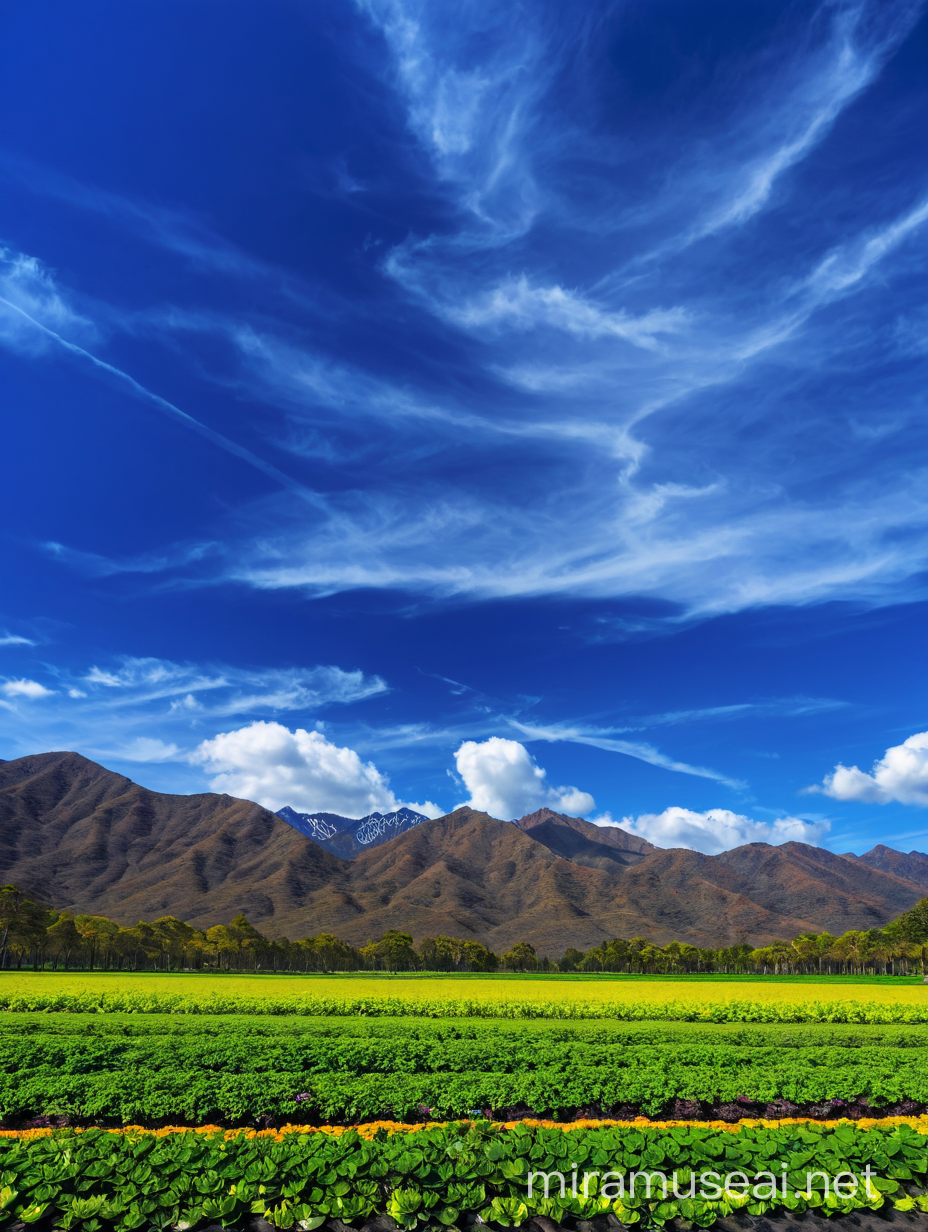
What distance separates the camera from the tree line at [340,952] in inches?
4200

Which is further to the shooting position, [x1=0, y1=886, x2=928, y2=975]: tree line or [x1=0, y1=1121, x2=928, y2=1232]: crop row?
[x1=0, y1=886, x2=928, y2=975]: tree line

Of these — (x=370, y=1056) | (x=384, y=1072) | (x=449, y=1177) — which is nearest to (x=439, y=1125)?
(x=449, y=1177)

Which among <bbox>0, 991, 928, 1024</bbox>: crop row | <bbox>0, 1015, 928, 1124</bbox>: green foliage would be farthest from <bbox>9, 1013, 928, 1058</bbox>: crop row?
<bbox>0, 991, 928, 1024</bbox>: crop row

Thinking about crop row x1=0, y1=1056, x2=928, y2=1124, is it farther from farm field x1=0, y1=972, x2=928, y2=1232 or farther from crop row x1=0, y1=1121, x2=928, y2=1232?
crop row x1=0, y1=1121, x2=928, y2=1232

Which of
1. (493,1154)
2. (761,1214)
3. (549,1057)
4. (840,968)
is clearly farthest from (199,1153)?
(840,968)

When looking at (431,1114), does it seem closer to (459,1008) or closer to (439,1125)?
(439,1125)

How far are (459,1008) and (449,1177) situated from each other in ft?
90.7

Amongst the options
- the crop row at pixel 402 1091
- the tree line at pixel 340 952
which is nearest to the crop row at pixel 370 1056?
the crop row at pixel 402 1091

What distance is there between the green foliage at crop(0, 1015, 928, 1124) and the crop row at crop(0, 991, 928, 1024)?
35.2ft

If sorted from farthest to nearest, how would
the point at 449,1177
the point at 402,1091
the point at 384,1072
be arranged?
the point at 384,1072, the point at 402,1091, the point at 449,1177

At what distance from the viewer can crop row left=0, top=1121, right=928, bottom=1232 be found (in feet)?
27.5

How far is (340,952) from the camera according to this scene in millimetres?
135250

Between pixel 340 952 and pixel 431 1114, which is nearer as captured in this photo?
pixel 431 1114

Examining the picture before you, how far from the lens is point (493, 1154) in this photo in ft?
30.8
